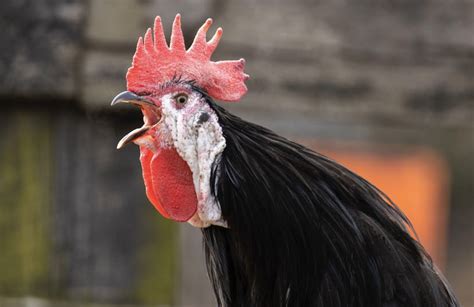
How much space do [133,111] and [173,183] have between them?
2324mm

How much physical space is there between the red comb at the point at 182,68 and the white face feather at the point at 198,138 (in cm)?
7

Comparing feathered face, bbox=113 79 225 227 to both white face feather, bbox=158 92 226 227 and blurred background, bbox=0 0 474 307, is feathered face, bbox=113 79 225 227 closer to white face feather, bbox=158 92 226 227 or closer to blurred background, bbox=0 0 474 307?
white face feather, bbox=158 92 226 227

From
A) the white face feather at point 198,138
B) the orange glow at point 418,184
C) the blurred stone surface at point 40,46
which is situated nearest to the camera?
the white face feather at point 198,138

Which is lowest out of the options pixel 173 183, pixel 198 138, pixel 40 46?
pixel 173 183

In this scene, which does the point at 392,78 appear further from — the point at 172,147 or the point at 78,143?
the point at 172,147

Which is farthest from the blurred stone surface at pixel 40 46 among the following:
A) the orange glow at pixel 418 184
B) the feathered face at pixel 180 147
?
the feathered face at pixel 180 147

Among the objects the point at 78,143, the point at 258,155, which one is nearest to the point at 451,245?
the point at 78,143

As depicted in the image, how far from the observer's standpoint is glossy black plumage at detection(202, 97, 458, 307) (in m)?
2.07

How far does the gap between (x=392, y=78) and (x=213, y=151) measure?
261 cm

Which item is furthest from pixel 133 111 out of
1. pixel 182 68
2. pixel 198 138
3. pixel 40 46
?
pixel 198 138

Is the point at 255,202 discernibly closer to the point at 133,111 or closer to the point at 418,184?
the point at 133,111

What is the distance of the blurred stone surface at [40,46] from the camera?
13.7 feet

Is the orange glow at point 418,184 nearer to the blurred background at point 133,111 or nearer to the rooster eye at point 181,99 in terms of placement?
the blurred background at point 133,111

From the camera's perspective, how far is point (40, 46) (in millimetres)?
4191
